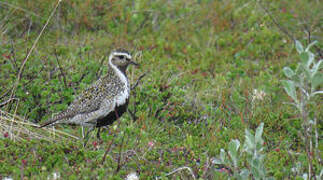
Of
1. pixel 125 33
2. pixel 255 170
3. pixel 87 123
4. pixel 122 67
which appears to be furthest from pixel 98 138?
pixel 125 33

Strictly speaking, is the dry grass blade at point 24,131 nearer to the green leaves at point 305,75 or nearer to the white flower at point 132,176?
the white flower at point 132,176

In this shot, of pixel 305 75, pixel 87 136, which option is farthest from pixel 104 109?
pixel 305 75

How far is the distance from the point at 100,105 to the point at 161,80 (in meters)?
1.44

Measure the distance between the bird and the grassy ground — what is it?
0.17 meters

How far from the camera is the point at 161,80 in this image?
6707mm

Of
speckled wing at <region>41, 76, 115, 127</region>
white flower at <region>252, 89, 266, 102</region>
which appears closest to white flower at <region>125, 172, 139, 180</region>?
speckled wing at <region>41, 76, 115, 127</region>

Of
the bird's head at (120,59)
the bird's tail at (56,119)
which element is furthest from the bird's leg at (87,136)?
the bird's head at (120,59)

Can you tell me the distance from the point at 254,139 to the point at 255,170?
0.25 metres

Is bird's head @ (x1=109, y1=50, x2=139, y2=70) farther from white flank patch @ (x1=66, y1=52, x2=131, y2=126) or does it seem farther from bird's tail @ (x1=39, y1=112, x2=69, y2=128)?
bird's tail @ (x1=39, y1=112, x2=69, y2=128)

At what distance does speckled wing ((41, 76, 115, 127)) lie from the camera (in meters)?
5.44

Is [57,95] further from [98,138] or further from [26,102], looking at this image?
[98,138]

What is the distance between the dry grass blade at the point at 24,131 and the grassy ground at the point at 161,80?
4 centimetres

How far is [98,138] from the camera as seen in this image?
5.58 meters

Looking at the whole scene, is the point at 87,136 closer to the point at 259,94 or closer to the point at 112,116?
the point at 112,116
